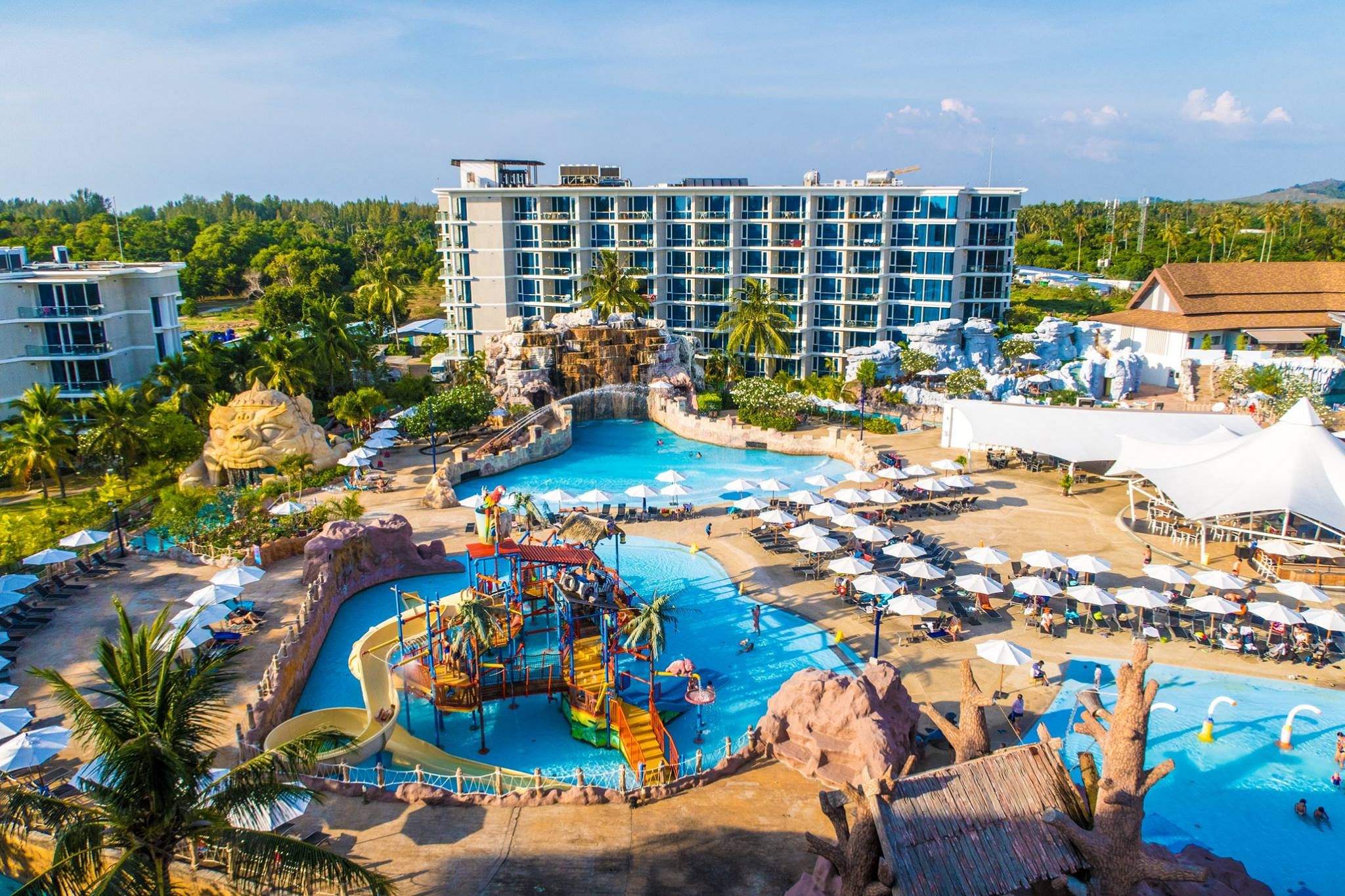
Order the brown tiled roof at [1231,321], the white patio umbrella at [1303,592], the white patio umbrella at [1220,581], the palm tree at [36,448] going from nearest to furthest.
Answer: the white patio umbrella at [1303,592]
the white patio umbrella at [1220,581]
the palm tree at [36,448]
the brown tiled roof at [1231,321]

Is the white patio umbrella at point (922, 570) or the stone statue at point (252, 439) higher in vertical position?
the stone statue at point (252, 439)

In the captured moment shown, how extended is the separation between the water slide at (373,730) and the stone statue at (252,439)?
768 inches

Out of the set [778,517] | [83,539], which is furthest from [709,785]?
[83,539]

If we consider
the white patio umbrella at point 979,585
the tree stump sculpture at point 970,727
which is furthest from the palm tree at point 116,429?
the tree stump sculpture at point 970,727

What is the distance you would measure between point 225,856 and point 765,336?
51.0 meters

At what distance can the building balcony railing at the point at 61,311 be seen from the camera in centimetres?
5244

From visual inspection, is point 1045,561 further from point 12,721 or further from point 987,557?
point 12,721

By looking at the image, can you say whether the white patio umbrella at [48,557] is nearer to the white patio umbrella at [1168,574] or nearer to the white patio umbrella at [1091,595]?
the white patio umbrella at [1091,595]

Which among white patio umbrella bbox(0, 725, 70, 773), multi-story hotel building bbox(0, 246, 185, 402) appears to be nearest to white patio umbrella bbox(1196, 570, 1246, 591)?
white patio umbrella bbox(0, 725, 70, 773)

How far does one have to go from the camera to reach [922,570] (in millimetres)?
29500

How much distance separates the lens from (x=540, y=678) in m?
26.2

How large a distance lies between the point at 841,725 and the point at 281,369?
42458 millimetres

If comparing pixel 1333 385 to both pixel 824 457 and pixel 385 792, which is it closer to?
pixel 824 457

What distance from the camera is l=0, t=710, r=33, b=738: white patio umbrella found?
20859 millimetres
